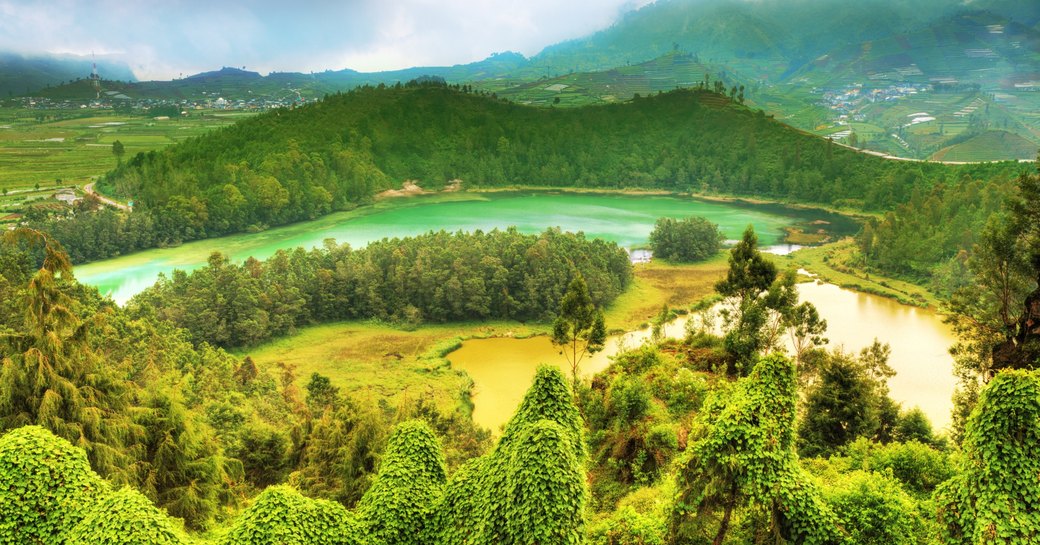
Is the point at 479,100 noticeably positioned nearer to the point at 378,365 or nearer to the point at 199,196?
the point at 199,196

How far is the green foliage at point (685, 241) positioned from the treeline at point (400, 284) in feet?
35.1

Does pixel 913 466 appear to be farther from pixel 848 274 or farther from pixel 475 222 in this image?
pixel 475 222

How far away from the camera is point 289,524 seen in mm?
7867

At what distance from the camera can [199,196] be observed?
5938cm

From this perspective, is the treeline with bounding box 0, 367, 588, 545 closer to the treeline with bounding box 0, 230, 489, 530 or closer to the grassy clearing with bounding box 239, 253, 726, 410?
the treeline with bounding box 0, 230, 489, 530

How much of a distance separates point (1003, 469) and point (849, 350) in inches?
1010

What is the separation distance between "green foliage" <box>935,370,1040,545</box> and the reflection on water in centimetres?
1723

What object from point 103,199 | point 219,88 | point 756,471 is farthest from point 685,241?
point 219,88

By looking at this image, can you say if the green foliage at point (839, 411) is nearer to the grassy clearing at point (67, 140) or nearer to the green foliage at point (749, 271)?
the green foliage at point (749, 271)

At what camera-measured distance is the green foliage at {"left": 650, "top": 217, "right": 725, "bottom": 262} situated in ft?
163

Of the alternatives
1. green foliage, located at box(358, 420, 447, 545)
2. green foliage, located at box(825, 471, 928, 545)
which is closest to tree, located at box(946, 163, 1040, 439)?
green foliage, located at box(825, 471, 928, 545)

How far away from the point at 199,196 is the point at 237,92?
73722 mm

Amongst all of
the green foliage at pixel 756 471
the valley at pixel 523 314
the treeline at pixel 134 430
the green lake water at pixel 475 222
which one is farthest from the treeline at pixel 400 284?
the green foliage at pixel 756 471

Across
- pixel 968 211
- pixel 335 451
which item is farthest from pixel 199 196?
pixel 968 211
